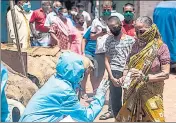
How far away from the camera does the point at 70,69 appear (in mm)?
4070

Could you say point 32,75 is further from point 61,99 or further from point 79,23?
point 61,99

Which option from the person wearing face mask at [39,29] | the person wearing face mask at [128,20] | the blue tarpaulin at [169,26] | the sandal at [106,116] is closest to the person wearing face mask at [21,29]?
the person wearing face mask at [39,29]

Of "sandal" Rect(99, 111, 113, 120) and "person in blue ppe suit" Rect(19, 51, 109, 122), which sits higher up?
"person in blue ppe suit" Rect(19, 51, 109, 122)

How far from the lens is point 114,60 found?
6.38 m

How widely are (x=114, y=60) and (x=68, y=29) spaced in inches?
94.9

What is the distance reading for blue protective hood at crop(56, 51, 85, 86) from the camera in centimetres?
407

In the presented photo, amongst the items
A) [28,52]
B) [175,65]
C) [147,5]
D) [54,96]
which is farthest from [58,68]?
[147,5]

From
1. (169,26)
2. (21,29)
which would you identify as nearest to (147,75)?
(21,29)

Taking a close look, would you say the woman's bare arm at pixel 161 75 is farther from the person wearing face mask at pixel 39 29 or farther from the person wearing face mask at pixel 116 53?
the person wearing face mask at pixel 39 29

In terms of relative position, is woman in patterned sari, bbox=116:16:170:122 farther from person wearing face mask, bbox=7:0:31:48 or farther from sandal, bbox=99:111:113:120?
person wearing face mask, bbox=7:0:31:48

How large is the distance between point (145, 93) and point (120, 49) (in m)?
1.62

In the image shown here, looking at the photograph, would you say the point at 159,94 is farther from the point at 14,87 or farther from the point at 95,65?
the point at 95,65

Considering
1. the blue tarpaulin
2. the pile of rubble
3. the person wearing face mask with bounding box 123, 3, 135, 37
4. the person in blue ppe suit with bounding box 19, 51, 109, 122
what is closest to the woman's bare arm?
the person in blue ppe suit with bounding box 19, 51, 109, 122

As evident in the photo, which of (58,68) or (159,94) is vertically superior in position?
(58,68)
